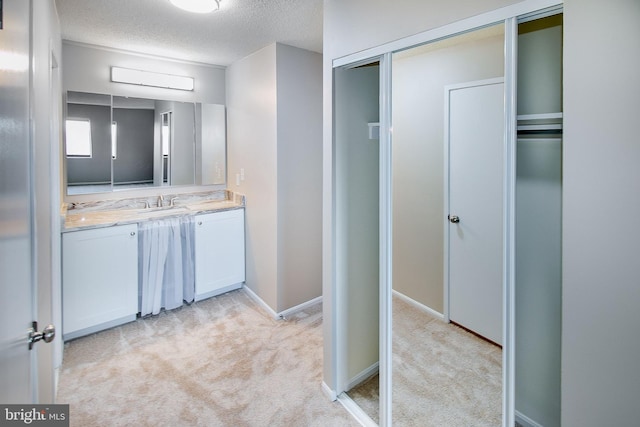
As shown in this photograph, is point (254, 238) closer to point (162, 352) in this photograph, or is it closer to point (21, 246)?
point (162, 352)

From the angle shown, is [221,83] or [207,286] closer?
[207,286]

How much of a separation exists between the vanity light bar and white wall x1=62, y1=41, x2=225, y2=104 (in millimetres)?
42

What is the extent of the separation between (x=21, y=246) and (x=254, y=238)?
2650 mm

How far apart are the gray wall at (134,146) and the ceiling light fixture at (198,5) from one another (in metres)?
1.61

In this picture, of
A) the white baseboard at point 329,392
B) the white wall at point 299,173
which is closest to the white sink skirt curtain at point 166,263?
the white wall at point 299,173

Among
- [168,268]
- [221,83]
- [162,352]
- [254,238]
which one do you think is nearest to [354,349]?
[162,352]

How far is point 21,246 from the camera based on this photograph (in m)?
0.94

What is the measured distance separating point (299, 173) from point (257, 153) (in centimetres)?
49

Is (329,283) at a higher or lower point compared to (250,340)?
higher

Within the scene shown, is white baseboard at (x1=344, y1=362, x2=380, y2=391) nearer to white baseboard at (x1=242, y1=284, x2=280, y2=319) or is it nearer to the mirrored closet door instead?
the mirrored closet door

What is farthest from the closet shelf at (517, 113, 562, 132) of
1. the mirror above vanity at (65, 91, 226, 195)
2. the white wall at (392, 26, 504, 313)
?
the mirror above vanity at (65, 91, 226, 195)

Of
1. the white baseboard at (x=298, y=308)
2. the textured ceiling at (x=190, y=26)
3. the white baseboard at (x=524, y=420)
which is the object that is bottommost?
the white baseboard at (x=298, y=308)

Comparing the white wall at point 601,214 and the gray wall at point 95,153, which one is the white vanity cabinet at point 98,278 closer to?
the gray wall at point 95,153

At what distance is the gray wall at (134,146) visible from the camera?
339 cm
